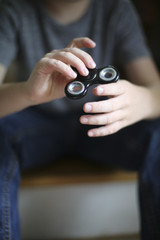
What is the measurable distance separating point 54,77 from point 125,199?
48 centimetres

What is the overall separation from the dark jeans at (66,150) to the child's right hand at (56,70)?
162 millimetres

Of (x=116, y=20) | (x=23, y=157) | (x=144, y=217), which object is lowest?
(x=144, y=217)

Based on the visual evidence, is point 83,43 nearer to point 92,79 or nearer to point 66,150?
point 92,79

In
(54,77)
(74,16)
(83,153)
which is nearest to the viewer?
(54,77)

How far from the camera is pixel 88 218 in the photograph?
0.77m

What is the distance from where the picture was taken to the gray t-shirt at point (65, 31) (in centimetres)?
59

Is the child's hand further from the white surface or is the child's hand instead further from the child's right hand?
the white surface

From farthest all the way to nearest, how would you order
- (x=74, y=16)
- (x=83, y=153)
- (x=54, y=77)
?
(x=83, y=153) → (x=74, y=16) → (x=54, y=77)

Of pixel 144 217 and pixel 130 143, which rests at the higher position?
pixel 130 143

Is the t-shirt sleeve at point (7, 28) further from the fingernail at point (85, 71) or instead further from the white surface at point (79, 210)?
the white surface at point (79, 210)

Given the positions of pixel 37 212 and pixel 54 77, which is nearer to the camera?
pixel 54 77

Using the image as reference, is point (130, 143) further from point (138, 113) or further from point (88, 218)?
point (88, 218)

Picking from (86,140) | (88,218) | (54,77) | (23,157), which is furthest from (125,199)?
(54,77)

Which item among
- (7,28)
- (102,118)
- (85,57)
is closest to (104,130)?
(102,118)
